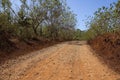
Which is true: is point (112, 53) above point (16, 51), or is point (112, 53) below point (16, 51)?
below

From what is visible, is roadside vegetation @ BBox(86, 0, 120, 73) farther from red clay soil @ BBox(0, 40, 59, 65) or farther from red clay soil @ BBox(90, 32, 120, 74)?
red clay soil @ BBox(0, 40, 59, 65)

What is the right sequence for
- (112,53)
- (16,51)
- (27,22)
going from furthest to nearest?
1. (27,22)
2. (16,51)
3. (112,53)

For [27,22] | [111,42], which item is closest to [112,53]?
[111,42]

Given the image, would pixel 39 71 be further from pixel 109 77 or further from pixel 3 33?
pixel 3 33

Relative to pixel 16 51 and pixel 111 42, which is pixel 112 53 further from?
pixel 16 51

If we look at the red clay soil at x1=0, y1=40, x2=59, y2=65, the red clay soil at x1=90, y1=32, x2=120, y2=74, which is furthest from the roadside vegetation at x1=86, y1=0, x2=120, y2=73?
the red clay soil at x1=0, y1=40, x2=59, y2=65

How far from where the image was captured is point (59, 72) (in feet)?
40.1

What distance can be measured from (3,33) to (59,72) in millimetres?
12911

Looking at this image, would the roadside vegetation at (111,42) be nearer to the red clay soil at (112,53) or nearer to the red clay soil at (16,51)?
the red clay soil at (112,53)

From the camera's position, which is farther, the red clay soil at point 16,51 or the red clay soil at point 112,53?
the red clay soil at point 16,51

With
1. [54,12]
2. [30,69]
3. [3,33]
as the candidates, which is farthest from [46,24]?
[30,69]

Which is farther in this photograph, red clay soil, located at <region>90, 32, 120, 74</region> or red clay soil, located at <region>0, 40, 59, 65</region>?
red clay soil, located at <region>0, 40, 59, 65</region>

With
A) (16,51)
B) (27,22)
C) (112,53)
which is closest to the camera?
(112,53)

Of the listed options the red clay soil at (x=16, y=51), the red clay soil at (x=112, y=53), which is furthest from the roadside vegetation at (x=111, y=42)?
the red clay soil at (x=16, y=51)
